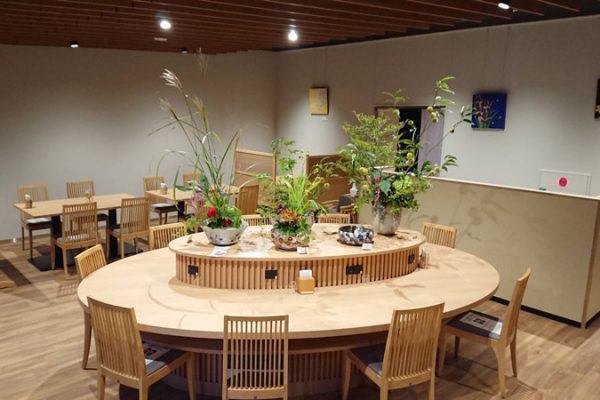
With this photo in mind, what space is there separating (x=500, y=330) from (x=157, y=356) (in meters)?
2.36

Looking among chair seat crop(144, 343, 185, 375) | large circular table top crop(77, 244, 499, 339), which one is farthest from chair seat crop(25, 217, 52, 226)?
chair seat crop(144, 343, 185, 375)

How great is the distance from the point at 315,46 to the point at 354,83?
3.87ft

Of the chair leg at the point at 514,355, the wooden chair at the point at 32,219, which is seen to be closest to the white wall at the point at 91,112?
the wooden chair at the point at 32,219

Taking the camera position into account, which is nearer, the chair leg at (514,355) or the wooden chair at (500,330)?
the wooden chair at (500,330)

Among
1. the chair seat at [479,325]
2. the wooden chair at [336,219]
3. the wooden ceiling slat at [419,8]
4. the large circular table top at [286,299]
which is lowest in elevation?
the chair seat at [479,325]

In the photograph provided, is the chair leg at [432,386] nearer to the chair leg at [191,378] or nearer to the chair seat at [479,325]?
the chair seat at [479,325]

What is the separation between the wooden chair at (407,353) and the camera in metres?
2.85

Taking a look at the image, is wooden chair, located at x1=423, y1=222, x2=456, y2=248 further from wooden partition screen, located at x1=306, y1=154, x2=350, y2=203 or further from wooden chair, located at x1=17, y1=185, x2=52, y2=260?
wooden chair, located at x1=17, y1=185, x2=52, y2=260

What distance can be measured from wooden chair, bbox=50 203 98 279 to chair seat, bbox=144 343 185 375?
3.14 m

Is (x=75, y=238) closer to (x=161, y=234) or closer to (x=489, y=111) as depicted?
(x=161, y=234)

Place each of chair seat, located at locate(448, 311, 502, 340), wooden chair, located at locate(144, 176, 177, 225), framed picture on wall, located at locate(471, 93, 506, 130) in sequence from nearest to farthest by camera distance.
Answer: chair seat, located at locate(448, 311, 502, 340)
framed picture on wall, located at locate(471, 93, 506, 130)
wooden chair, located at locate(144, 176, 177, 225)

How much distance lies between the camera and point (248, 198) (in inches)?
275

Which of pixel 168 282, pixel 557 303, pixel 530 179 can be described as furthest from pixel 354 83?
pixel 168 282

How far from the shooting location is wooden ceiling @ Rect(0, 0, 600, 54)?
433cm
